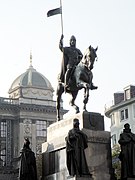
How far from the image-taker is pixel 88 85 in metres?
23.0

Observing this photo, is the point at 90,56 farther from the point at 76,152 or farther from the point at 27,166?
the point at 27,166

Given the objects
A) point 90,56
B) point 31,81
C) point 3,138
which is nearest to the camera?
point 90,56

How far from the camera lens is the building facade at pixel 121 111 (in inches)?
3127

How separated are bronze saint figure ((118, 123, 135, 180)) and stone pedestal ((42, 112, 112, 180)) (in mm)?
731

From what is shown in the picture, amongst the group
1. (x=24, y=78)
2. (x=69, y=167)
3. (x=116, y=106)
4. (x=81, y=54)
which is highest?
(x=24, y=78)

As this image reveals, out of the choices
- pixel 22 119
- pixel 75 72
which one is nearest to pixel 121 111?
pixel 22 119

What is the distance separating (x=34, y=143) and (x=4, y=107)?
7.83 metres

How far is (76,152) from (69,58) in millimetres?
5549

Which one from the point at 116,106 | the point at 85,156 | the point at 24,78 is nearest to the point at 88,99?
the point at 85,156

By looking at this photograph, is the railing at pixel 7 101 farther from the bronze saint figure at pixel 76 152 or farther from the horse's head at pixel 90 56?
the bronze saint figure at pixel 76 152

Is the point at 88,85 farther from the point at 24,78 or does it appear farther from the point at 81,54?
the point at 24,78

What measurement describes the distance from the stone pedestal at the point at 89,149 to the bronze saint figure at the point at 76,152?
683 mm

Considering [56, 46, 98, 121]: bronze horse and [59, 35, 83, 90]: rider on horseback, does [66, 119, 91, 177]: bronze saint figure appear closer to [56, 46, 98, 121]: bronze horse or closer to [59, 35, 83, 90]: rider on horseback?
[56, 46, 98, 121]: bronze horse

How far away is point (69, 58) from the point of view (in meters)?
24.5
